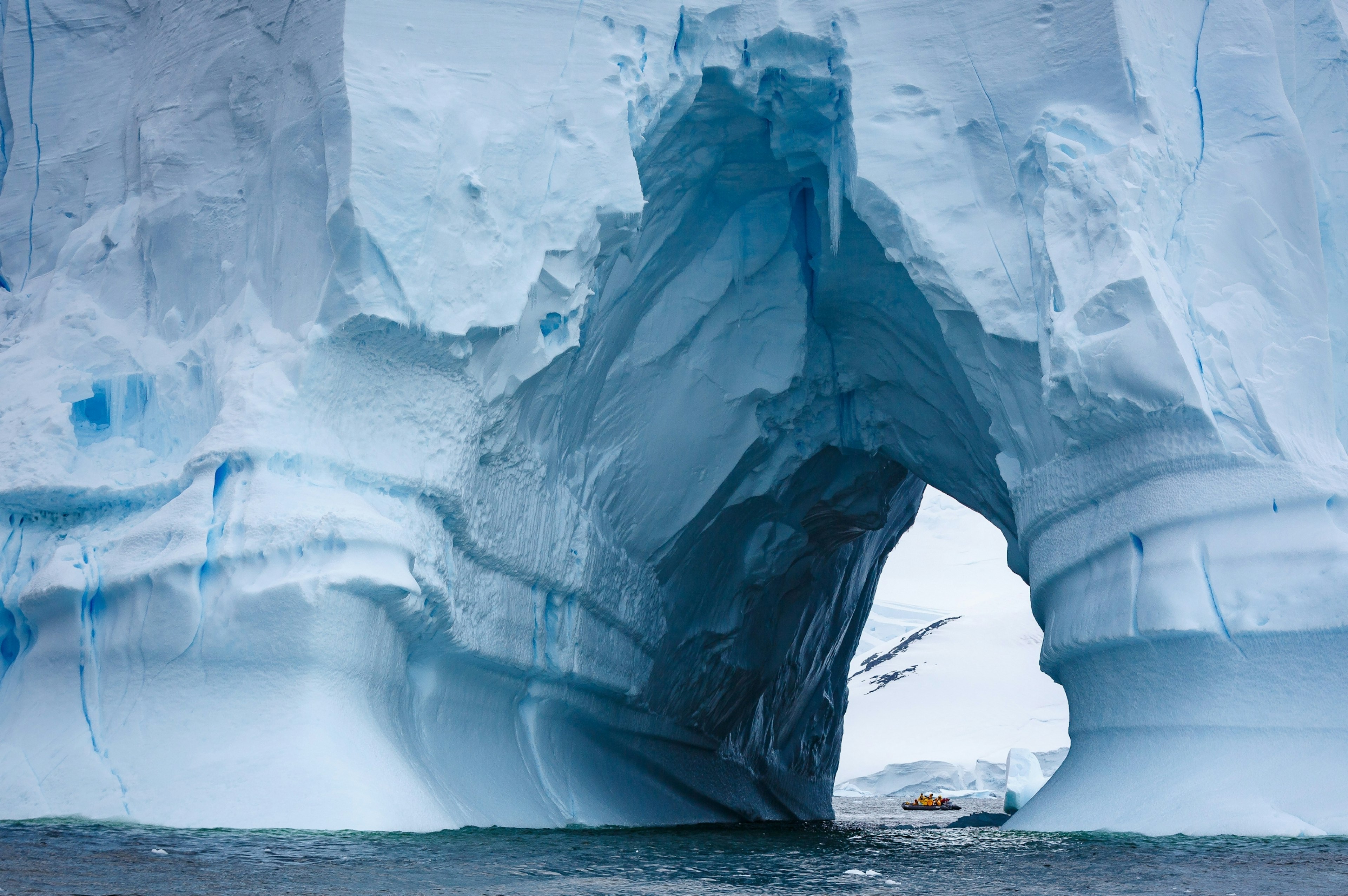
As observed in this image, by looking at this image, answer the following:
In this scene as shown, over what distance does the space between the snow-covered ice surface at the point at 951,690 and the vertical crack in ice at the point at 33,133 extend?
21668mm

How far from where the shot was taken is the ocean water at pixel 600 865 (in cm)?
297

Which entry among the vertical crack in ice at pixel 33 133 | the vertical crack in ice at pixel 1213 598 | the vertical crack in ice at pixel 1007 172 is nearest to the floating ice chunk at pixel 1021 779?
the vertical crack in ice at pixel 1007 172

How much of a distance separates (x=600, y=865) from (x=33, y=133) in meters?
6.30

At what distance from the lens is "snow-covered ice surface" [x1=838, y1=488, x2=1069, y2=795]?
102 ft

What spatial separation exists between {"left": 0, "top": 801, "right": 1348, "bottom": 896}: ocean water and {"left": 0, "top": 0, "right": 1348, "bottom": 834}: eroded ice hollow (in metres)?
0.42

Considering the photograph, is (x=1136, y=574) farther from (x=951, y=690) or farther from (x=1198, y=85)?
(x=951, y=690)

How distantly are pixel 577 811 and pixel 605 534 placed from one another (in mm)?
1853

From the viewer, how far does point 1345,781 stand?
4598 millimetres

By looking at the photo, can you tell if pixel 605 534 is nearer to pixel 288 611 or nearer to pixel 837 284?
pixel 837 284

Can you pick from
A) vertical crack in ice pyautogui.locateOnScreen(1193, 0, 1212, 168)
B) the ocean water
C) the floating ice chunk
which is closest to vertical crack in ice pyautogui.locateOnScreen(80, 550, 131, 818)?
the ocean water

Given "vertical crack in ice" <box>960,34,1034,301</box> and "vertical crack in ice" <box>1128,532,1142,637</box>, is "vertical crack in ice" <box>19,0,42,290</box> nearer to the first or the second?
"vertical crack in ice" <box>960,34,1034,301</box>

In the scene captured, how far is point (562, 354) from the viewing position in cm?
633

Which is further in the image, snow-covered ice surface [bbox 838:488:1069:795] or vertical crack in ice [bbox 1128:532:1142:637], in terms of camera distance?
snow-covered ice surface [bbox 838:488:1069:795]

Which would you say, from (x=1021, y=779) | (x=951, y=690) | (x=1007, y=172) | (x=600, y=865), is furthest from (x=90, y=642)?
(x=951, y=690)
